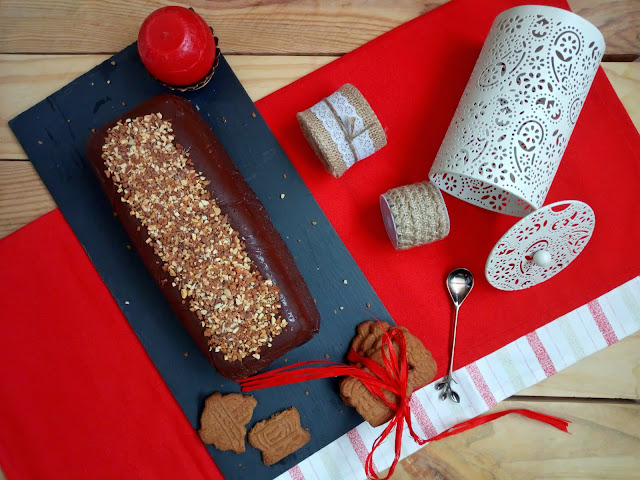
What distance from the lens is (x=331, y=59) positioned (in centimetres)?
127

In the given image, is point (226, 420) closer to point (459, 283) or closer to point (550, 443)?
point (459, 283)

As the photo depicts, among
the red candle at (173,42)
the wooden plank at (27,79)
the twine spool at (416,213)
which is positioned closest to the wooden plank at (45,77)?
the wooden plank at (27,79)

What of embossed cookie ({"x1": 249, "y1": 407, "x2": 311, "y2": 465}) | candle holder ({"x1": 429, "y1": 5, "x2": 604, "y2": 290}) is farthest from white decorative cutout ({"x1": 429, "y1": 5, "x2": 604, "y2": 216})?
embossed cookie ({"x1": 249, "y1": 407, "x2": 311, "y2": 465})

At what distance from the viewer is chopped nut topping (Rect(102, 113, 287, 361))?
3.43 ft

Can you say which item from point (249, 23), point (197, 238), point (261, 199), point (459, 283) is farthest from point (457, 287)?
point (249, 23)

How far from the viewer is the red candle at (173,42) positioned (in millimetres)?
1027

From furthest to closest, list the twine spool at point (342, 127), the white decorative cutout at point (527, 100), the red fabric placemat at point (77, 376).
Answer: the red fabric placemat at point (77, 376) → the twine spool at point (342, 127) → the white decorative cutout at point (527, 100)

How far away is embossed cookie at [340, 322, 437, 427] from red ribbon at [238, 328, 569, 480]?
14 mm

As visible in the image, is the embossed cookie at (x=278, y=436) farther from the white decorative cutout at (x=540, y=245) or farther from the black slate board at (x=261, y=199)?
the white decorative cutout at (x=540, y=245)

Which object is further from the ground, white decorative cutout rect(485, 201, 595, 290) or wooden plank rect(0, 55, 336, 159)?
wooden plank rect(0, 55, 336, 159)

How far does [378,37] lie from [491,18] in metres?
0.31

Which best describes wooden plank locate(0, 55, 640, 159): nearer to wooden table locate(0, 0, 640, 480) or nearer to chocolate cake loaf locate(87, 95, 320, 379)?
wooden table locate(0, 0, 640, 480)

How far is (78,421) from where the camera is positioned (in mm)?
1227

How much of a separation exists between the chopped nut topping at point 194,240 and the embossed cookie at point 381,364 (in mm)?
248
